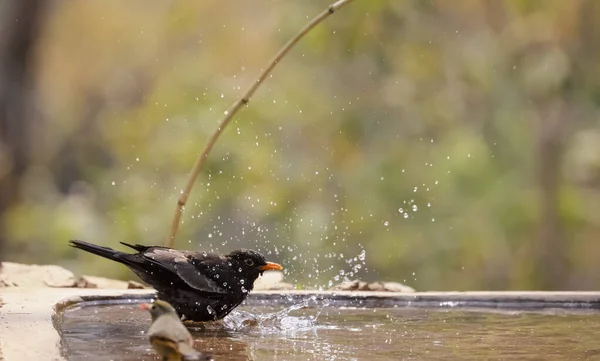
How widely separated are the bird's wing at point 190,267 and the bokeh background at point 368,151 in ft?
27.9

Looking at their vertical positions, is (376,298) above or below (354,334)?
above

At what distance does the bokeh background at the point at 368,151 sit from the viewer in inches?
497

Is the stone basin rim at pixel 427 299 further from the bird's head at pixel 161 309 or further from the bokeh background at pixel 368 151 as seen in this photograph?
the bokeh background at pixel 368 151

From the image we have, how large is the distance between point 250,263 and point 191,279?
324mm

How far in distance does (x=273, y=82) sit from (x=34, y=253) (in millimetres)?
4341

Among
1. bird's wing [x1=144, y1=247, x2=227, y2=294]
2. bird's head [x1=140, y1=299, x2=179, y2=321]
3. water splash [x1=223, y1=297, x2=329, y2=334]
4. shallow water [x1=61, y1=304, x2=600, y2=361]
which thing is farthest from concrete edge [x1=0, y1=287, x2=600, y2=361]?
bird's head [x1=140, y1=299, x2=179, y2=321]

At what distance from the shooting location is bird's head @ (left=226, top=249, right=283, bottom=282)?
4.10 metres

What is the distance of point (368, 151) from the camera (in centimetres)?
1302

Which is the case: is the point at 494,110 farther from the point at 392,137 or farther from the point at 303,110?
the point at 303,110

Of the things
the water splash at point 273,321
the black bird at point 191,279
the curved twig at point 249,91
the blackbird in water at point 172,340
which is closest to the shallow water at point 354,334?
the water splash at point 273,321

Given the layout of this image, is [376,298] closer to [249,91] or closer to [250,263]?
[250,263]

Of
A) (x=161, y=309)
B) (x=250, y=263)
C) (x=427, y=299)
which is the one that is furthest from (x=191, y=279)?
(x=427, y=299)

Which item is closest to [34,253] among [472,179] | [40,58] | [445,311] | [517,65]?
[40,58]

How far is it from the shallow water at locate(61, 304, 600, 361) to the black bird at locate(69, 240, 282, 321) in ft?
0.36
